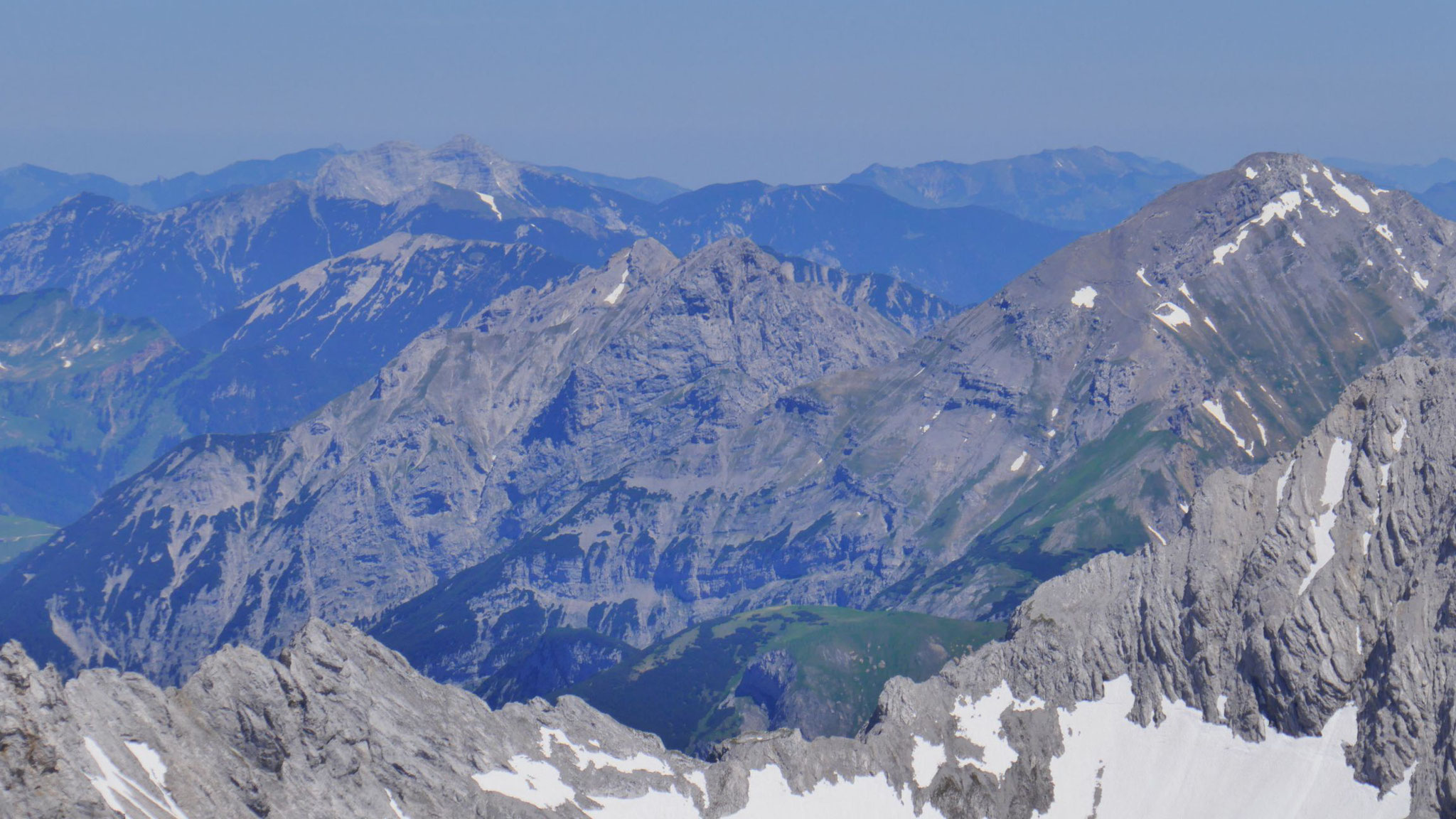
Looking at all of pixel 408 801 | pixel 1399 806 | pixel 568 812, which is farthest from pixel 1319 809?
pixel 408 801

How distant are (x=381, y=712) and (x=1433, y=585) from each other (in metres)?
141

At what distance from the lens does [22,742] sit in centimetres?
12938

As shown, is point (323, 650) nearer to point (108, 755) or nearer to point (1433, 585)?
point (108, 755)

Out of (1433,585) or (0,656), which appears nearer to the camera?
(0,656)

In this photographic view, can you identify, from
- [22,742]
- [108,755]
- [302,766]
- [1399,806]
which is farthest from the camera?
[1399,806]

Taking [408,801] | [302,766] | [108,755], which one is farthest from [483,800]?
[108,755]

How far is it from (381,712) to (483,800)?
19.8 m

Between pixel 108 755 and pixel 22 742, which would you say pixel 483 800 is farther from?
pixel 22 742

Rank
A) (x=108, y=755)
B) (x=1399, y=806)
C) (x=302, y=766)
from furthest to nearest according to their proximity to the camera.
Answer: (x=1399, y=806) → (x=302, y=766) → (x=108, y=755)

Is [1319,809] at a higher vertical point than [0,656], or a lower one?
lower

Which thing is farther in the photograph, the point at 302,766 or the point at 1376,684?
the point at 1376,684

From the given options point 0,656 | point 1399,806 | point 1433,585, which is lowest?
point 1399,806

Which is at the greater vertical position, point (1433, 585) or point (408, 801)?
point (1433, 585)

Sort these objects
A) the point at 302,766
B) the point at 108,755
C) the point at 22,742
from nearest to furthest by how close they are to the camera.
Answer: the point at 22,742 → the point at 108,755 → the point at 302,766
